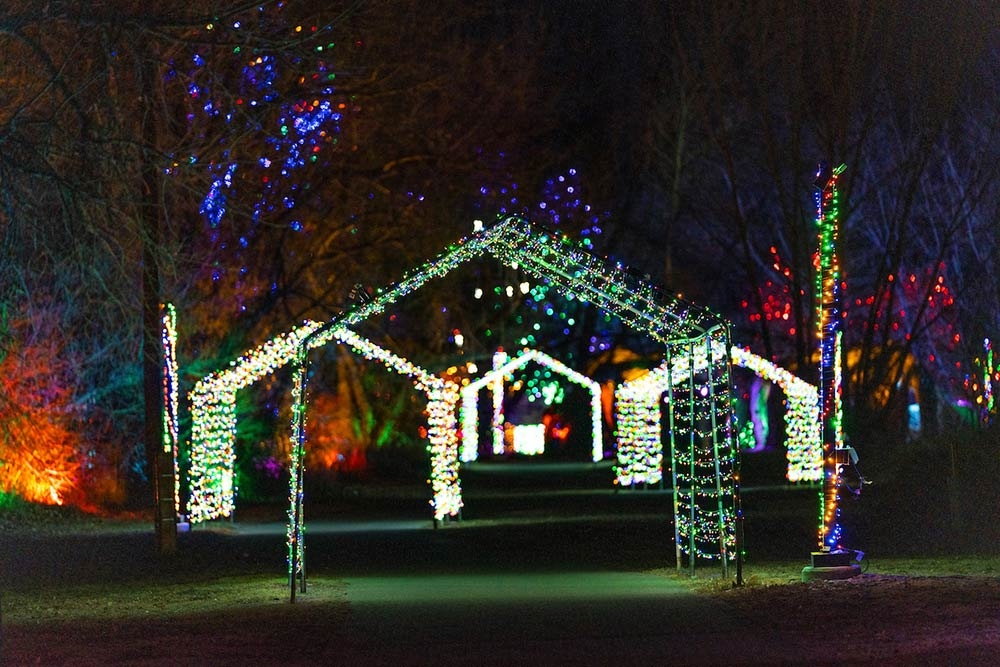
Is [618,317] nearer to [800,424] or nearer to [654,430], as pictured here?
[800,424]

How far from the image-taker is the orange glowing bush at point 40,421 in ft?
91.5

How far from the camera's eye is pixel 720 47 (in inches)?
1271

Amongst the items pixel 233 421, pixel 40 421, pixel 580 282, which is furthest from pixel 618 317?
pixel 40 421

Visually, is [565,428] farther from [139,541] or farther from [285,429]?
[139,541]

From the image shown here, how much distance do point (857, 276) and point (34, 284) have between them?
2666 centimetres

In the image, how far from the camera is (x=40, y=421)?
28688 mm

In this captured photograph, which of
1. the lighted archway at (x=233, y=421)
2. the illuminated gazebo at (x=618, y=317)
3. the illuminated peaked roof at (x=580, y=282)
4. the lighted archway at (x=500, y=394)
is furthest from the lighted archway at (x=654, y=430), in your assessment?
the illuminated peaked roof at (x=580, y=282)

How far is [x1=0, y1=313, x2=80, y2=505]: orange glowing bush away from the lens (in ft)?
91.5

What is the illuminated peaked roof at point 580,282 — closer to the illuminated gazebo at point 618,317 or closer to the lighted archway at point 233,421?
the illuminated gazebo at point 618,317

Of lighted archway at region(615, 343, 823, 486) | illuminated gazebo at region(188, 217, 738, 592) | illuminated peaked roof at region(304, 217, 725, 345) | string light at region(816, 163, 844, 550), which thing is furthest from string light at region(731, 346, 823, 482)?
string light at region(816, 163, 844, 550)

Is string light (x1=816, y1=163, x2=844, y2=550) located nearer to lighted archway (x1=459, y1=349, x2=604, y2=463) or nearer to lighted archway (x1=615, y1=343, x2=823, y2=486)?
lighted archway (x1=615, y1=343, x2=823, y2=486)

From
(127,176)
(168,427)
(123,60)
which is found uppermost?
(123,60)

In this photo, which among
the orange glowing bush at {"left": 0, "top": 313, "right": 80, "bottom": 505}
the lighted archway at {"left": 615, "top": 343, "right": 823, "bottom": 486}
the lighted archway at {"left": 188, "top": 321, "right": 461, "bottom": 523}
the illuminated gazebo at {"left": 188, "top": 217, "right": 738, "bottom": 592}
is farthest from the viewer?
the lighted archway at {"left": 615, "top": 343, "right": 823, "bottom": 486}

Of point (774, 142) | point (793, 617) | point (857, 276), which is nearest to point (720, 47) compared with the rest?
point (774, 142)
